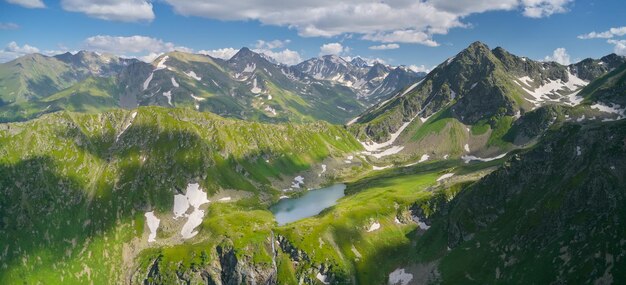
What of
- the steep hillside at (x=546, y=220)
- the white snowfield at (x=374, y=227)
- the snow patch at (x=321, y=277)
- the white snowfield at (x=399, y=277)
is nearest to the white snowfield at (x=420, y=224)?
the steep hillside at (x=546, y=220)

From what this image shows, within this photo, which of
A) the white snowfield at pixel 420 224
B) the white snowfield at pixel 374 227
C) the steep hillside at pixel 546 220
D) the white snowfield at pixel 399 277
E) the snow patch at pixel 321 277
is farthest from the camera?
the white snowfield at pixel 420 224

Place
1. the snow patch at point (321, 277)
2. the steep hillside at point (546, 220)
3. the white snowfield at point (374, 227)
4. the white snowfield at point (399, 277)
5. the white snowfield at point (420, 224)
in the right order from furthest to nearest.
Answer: the white snowfield at point (420, 224)
the white snowfield at point (374, 227)
the snow patch at point (321, 277)
the white snowfield at point (399, 277)
the steep hillside at point (546, 220)

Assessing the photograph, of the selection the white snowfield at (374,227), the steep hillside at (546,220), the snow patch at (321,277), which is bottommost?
the snow patch at (321,277)

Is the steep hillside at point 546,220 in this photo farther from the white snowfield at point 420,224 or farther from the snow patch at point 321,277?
the snow patch at point 321,277

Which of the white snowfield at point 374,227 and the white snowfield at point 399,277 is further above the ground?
the white snowfield at point 374,227

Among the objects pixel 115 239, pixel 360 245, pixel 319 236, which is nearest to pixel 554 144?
pixel 360 245

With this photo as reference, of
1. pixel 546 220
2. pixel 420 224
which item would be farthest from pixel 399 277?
pixel 546 220

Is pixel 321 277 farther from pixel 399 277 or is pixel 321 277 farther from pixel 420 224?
pixel 420 224

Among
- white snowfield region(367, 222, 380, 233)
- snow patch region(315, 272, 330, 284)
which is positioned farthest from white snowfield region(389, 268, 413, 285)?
white snowfield region(367, 222, 380, 233)

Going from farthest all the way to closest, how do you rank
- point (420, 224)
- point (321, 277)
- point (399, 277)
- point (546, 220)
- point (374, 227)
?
point (420, 224) → point (374, 227) → point (321, 277) → point (399, 277) → point (546, 220)
